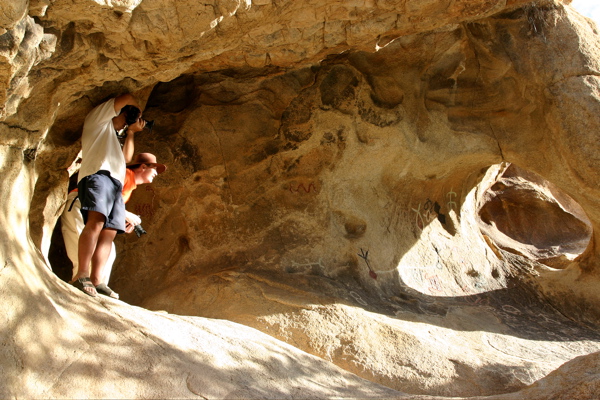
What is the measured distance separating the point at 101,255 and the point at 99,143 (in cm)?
58

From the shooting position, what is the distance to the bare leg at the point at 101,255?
9.53 ft

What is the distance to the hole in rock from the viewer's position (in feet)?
23.8

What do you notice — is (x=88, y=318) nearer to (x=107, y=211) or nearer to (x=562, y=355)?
(x=107, y=211)

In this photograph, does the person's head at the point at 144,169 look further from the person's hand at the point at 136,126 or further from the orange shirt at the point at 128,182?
the person's hand at the point at 136,126

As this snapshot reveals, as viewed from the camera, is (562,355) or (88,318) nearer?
(88,318)

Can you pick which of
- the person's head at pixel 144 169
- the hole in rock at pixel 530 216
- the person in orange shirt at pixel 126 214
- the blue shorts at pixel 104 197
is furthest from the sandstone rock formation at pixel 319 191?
the hole in rock at pixel 530 216

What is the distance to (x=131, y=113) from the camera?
322 cm

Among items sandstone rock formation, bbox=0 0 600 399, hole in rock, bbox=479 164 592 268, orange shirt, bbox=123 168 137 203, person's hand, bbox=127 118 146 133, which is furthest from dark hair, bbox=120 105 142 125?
hole in rock, bbox=479 164 592 268

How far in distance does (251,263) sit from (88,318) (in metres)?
1.86

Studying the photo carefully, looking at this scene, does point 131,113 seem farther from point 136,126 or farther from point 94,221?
point 94,221

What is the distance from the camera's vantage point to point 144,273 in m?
4.27

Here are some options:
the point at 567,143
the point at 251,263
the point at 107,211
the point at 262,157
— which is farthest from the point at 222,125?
the point at 567,143

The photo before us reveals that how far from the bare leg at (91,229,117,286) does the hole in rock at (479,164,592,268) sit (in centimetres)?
523

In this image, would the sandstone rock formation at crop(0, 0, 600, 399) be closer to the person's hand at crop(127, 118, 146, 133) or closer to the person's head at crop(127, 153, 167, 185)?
the person's hand at crop(127, 118, 146, 133)
